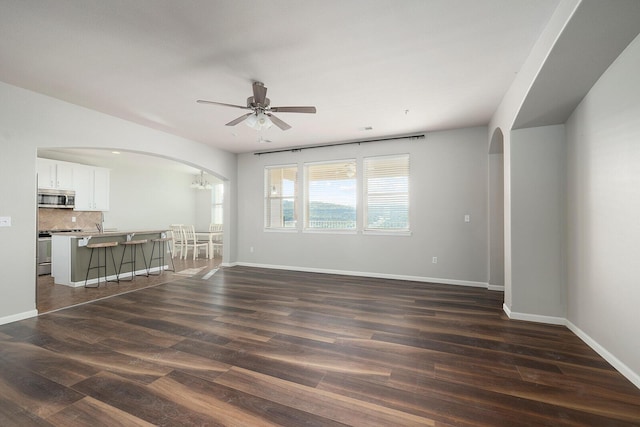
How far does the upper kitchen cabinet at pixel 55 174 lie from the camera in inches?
238

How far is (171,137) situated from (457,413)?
5.78 m

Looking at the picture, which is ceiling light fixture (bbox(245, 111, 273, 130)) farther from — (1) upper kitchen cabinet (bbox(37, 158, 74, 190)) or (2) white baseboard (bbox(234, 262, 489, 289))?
(1) upper kitchen cabinet (bbox(37, 158, 74, 190))

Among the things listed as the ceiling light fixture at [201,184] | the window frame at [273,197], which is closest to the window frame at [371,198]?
the window frame at [273,197]

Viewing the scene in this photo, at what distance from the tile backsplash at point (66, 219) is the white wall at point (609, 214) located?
958 cm

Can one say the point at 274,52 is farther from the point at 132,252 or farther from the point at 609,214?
the point at 132,252

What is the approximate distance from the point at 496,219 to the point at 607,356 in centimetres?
258

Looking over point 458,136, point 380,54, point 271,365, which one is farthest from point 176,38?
point 458,136

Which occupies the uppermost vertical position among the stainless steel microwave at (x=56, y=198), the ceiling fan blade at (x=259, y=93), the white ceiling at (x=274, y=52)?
the white ceiling at (x=274, y=52)

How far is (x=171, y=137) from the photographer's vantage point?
5316 millimetres

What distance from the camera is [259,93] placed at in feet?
10.1

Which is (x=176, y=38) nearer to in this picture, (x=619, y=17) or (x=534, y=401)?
(x=619, y=17)

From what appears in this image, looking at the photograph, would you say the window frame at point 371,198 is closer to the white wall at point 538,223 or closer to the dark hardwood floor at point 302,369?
the dark hardwood floor at point 302,369

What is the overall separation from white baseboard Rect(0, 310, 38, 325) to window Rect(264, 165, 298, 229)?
408 centimetres

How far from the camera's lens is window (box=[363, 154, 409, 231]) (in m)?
5.50
